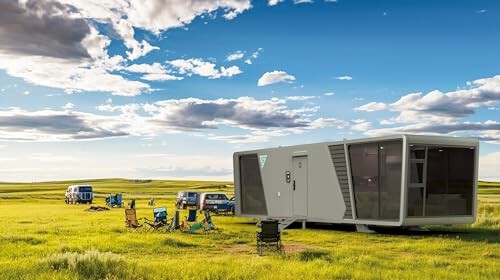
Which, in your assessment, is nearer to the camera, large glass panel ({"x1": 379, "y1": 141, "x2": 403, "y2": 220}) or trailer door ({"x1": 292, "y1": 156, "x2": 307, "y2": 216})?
large glass panel ({"x1": 379, "y1": 141, "x2": 403, "y2": 220})

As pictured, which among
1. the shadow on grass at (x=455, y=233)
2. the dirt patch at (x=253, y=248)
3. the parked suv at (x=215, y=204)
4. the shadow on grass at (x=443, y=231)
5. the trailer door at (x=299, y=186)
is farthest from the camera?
the parked suv at (x=215, y=204)

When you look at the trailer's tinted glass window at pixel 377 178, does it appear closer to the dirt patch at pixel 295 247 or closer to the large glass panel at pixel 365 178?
the large glass panel at pixel 365 178

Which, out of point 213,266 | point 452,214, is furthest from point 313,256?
point 452,214

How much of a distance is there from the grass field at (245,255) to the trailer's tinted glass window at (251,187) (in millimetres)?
3224

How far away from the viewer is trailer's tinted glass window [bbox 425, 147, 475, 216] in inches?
821

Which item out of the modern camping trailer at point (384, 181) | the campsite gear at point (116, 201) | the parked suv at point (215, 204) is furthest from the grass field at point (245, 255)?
the campsite gear at point (116, 201)

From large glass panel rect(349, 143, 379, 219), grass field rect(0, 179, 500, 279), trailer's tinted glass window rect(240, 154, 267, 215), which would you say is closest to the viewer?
grass field rect(0, 179, 500, 279)

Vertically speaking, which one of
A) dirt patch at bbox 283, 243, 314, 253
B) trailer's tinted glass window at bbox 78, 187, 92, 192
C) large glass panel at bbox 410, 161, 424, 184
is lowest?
dirt patch at bbox 283, 243, 314, 253

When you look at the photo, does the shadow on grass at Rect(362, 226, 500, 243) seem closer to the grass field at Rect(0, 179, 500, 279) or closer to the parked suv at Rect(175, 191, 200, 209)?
the grass field at Rect(0, 179, 500, 279)

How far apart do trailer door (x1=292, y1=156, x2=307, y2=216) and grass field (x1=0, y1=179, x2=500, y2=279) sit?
1128 mm

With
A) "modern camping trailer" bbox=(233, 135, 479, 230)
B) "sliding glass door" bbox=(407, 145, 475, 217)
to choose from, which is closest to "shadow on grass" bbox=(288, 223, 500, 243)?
"modern camping trailer" bbox=(233, 135, 479, 230)

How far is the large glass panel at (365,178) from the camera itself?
21234 mm

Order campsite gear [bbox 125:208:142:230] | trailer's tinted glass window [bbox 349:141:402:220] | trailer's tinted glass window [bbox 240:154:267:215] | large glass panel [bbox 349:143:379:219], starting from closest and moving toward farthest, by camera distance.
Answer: trailer's tinted glass window [bbox 349:141:402:220] < large glass panel [bbox 349:143:379:219] < campsite gear [bbox 125:208:142:230] < trailer's tinted glass window [bbox 240:154:267:215]

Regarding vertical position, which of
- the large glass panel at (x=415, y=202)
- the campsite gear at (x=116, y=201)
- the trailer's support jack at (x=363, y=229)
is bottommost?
the campsite gear at (x=116, y=201)
